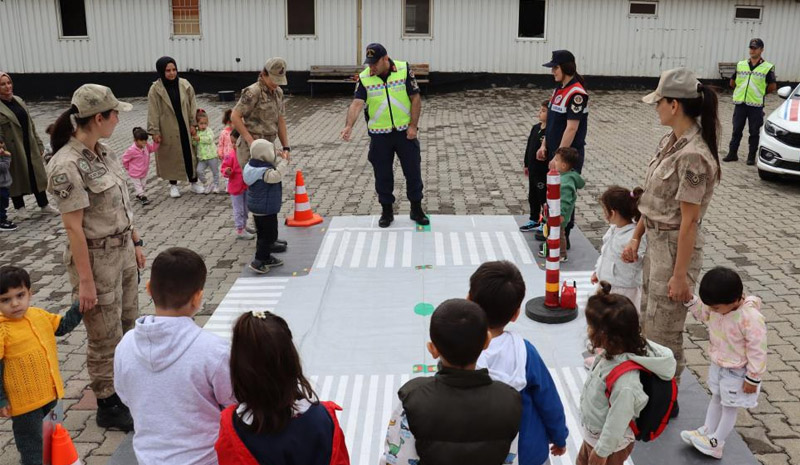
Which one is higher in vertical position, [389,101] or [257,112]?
[389,101]

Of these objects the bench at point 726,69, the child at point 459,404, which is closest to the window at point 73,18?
the bench at point 726,69

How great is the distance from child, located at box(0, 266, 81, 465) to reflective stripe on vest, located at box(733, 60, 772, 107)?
10.8 m

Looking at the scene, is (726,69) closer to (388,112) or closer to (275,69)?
(388,112)

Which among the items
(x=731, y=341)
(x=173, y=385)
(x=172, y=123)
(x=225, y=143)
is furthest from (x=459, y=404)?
(x=172, y=123)

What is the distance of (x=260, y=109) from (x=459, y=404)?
5.67 meters

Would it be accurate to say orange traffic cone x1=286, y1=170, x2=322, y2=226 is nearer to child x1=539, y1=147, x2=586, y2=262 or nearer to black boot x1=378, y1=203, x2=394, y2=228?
black boot x1=378, y1=203, x2=394, y2=228

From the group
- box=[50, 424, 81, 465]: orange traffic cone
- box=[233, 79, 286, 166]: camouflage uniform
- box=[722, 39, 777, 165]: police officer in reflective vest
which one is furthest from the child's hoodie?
box=[722, 39, 777, 165]: police officer in reflective vest

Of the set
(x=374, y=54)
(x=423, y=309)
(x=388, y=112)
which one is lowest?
(x=423, y=309)

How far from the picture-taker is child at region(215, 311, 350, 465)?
91.7 inches

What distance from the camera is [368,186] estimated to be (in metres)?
10.5

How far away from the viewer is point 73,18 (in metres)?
20.8

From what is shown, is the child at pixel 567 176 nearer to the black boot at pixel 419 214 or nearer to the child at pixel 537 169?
the child at pixel 537 169

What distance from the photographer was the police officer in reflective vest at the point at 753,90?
11.3 metres

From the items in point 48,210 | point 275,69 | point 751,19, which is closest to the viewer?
point 275,69
